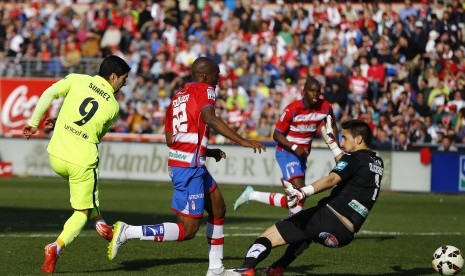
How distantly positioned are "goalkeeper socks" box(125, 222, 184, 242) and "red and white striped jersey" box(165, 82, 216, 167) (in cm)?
70

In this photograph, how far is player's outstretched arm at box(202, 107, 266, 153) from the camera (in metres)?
11.4

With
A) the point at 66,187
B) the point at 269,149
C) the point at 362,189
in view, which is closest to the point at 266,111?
the point at 269,149

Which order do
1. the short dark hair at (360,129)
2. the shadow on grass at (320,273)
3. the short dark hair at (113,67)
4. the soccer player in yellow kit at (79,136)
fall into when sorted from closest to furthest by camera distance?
the short dark hair at (360,129)
the soccer player in yellow kit at (79,136)
the short dark hair at (113,67)
the shadow on grass at (320,273)

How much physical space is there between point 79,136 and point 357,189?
3.21 m

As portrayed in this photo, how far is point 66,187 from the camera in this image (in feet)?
94.6

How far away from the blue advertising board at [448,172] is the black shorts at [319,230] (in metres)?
17.6

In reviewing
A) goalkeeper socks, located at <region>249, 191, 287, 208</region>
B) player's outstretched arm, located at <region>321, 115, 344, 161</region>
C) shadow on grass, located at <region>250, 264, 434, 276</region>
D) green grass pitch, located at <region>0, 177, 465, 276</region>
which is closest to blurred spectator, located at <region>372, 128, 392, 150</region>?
green grass pitch, located at <region>0, 177, 465, 276</region>

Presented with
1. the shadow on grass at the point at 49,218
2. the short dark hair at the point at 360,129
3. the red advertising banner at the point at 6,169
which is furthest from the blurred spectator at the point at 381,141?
the short dark hair at the point at 360,129

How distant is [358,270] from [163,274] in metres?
2.47

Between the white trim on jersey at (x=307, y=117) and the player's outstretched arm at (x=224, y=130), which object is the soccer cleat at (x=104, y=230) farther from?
the white trim on jersey at (x=307, y=117)

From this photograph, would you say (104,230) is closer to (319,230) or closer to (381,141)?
(319,230)

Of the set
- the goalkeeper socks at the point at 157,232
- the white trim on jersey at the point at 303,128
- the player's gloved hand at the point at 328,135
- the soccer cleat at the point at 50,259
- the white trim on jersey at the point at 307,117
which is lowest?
the soccer cleat at the point at 50,259

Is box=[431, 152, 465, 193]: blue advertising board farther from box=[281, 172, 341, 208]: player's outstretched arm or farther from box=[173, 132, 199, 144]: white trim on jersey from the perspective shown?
box=[281, 172, 341, 208]: player's outstretched arm

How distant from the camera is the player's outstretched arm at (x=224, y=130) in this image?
448 inches
